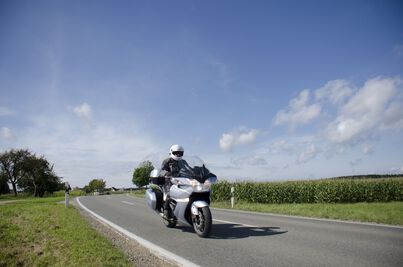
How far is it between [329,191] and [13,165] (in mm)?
58688

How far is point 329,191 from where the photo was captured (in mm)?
22156

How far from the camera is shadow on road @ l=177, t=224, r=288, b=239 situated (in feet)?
24.9

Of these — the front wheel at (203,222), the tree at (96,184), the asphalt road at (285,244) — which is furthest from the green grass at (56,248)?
the tree at (96,184)

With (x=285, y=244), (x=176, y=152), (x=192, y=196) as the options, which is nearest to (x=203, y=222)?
(x=192, y=196)

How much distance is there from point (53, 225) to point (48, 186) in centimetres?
5892

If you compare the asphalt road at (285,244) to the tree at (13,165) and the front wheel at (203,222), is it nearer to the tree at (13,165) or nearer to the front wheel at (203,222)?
the front wheel at (203,222)

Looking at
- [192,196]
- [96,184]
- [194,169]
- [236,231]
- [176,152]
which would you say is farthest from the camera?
[96,184]

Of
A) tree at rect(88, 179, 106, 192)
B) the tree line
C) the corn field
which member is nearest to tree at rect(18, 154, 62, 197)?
the tree line

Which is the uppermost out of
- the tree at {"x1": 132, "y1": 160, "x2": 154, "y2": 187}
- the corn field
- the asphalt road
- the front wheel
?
the tree at {"x1": 132, "y1": 160, "x2": 154, "y2": 187}

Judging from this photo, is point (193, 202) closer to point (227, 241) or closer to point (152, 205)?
point (227, 241)

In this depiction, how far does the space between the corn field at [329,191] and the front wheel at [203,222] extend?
16697mm

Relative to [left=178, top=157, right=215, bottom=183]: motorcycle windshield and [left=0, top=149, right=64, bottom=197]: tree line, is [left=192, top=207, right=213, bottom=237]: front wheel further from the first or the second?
[left=0, top=149, right=64, bottom=197]: tree line

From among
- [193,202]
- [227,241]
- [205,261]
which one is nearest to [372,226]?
[227,241]

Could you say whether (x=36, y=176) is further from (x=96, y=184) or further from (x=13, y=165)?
(x=96, y=184)
